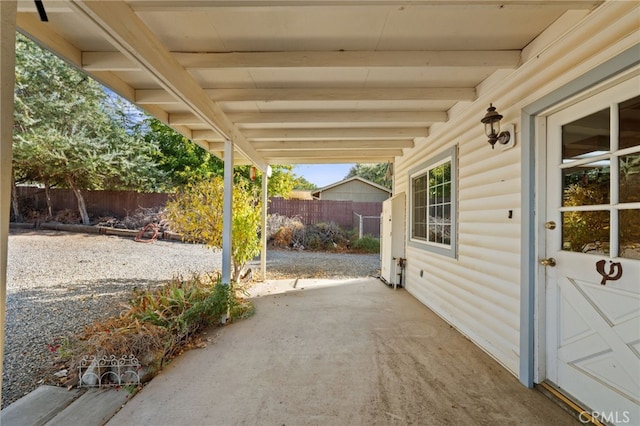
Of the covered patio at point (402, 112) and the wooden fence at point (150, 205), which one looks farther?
the wooden fence at point (150, 205)

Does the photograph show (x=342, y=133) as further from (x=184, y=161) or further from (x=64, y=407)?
(x=184, y=161)

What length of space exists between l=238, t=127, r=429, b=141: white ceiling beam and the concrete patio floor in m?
2.62

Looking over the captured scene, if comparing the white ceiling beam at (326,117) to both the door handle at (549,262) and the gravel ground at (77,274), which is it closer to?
the door handle at (549,262)

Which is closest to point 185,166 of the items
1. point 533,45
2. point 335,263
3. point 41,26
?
point 335,263

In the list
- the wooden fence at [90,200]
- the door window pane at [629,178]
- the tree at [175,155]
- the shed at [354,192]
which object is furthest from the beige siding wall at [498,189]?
the shed at [354,192]

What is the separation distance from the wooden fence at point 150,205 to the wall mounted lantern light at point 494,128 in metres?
9.53

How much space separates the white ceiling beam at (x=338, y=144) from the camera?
4788mm

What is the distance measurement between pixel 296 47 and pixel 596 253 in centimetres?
262

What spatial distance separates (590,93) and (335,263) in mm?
6721

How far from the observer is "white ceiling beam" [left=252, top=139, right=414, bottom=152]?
4.79 metres

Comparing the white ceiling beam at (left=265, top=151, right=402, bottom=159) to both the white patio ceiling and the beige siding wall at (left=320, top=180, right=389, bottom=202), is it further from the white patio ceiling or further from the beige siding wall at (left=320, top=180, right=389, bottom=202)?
the beige siding wall at (left=320, top=180, right=389, bottom=202)

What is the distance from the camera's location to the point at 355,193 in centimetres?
1914

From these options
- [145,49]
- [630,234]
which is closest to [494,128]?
[630,234]

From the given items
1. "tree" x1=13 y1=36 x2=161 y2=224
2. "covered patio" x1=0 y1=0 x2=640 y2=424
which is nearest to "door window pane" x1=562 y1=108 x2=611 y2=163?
"covered patio" x1=0 y1=0 x2=640 y2=424
